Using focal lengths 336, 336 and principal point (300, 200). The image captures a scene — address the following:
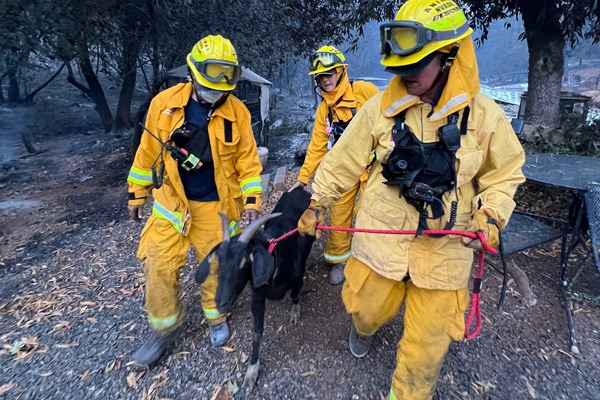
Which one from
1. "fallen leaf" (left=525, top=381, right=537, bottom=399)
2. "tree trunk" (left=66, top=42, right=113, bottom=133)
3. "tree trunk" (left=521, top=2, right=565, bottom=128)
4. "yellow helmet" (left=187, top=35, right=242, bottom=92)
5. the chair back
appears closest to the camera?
"fallen leaf" (left=525, top=381, right=537, bottom=399)

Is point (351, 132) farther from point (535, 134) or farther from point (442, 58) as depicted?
point (535, 134)

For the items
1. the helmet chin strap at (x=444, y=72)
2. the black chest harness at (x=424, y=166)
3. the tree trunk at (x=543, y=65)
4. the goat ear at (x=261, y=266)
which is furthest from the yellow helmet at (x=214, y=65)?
the tree trunk at (x=543, y=65)

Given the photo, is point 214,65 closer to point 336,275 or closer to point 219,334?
point 219,334

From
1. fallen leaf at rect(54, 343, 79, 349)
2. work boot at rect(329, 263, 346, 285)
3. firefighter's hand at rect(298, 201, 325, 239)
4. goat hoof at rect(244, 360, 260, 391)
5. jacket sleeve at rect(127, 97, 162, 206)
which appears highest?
jacket sleeve at rect(127, 97, 162, 206)

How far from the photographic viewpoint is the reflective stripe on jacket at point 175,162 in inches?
108

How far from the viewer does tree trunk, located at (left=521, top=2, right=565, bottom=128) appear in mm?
6145

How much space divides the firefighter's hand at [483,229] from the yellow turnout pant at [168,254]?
6.10 ft

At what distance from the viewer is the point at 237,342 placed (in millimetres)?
3057

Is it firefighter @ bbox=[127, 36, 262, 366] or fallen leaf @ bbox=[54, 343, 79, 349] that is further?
fallen leaf @ bbox=[54, 343, 79, 349]

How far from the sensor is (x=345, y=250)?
13.0 ft

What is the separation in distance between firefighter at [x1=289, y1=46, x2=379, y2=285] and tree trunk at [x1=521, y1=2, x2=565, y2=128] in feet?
Answer: 14.8

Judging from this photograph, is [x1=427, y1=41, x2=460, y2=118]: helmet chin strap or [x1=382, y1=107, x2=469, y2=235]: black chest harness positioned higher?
[x1=427, y1=41, x2=460, y2=118]: helmet chin strap

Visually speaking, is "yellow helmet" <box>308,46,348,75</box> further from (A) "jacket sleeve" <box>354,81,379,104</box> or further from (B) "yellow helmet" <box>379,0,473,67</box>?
(B) "yellow helmet" <box>379,0,473,67</box>

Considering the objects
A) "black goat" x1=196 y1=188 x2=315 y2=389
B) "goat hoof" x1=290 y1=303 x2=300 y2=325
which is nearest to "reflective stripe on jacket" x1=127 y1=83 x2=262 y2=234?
"black goat" x1=196 y1=188 x2=315 y2=389
